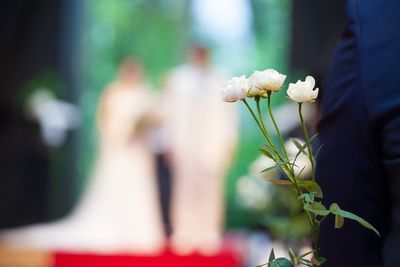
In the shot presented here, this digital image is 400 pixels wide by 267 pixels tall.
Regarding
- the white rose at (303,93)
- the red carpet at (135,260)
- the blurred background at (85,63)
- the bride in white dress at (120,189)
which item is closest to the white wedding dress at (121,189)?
the bride in white dress at (120,189)

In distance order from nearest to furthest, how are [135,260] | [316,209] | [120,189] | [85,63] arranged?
[316,209] → [135,260] → [120,189] → [85,63]

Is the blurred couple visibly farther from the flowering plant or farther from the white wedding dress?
the flowering plant

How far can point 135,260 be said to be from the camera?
463cm

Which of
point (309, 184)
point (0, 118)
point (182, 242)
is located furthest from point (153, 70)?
point (309, 184)

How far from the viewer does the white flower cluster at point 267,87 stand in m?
0.68

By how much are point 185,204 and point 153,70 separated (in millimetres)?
1852

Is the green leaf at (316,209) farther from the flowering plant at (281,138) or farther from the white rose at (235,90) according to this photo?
the white rose at (235,90)

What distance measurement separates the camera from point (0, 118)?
6.69m

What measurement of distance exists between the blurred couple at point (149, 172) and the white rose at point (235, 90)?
5.14m

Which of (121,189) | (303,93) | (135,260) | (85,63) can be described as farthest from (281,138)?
(85,63)

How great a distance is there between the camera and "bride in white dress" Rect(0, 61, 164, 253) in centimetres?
621

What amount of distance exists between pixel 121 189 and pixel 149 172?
276 mm

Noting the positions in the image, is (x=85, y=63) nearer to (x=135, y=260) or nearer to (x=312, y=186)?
(x=135, y=260)

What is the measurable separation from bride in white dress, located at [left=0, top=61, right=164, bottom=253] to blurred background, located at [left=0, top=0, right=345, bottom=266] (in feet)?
1.77
